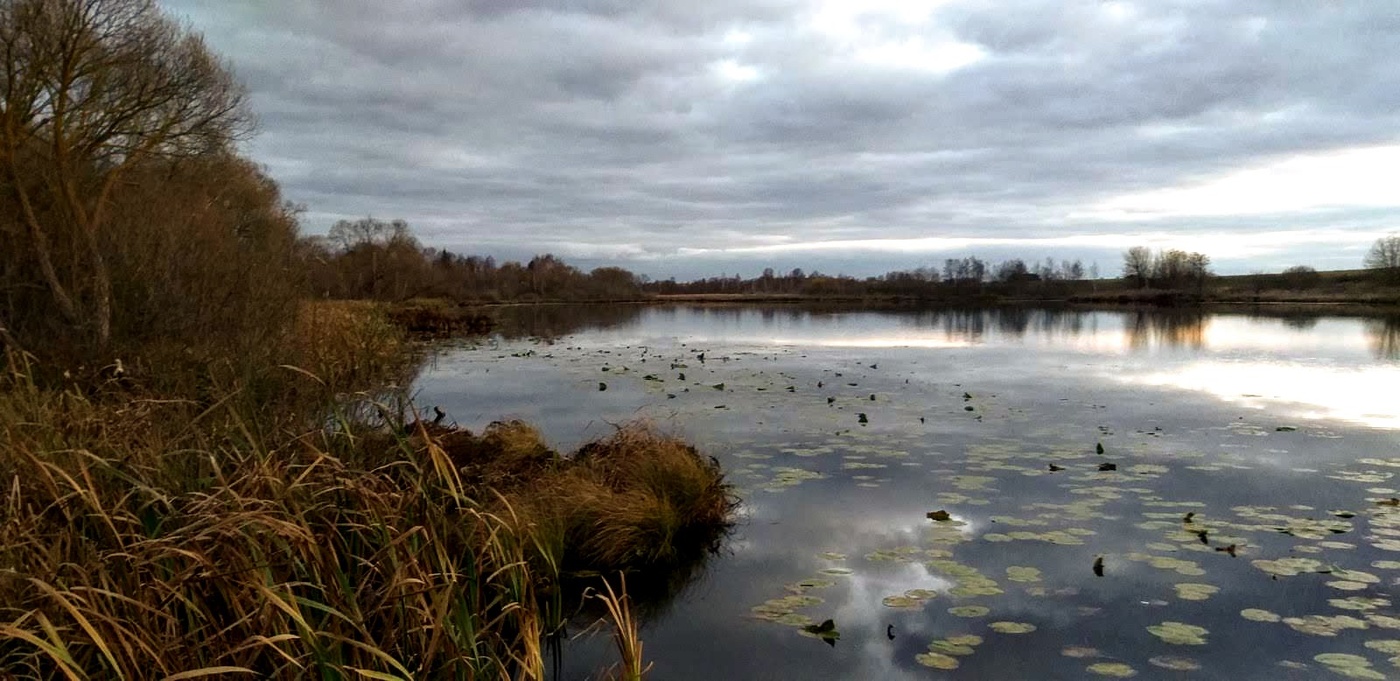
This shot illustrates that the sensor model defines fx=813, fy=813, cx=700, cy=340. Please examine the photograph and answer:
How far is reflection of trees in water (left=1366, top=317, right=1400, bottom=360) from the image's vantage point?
25.7 metres

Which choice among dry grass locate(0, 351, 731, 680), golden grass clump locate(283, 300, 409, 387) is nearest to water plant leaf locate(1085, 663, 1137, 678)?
dry grass locate(0, 351, 731, 680)

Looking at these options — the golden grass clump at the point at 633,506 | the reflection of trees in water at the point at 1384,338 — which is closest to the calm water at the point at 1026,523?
the golden grass clump at the point at 633,506

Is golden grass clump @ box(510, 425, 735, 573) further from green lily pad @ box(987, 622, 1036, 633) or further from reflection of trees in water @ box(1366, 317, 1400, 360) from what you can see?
reflection of trees in water @ box(1366, 317, 1400, 360)

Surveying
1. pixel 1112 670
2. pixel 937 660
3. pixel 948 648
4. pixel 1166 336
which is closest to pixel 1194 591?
pixel 1112 670

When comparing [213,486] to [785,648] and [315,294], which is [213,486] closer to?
[785,648]

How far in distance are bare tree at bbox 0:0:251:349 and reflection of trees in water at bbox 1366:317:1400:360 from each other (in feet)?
105

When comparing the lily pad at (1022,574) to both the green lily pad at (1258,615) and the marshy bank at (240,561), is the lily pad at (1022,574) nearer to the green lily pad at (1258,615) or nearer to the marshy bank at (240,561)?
the green lily pad at (1258,615)

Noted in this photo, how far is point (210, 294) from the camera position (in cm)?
1302

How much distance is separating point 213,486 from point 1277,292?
120 m

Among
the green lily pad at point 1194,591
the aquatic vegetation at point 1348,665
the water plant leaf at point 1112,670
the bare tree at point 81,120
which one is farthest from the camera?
the bare tree at point 81,120

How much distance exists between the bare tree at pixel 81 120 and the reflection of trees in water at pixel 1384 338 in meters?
31.9

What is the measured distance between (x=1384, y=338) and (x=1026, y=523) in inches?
1355

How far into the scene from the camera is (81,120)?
13688mm

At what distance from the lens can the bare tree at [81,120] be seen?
40.6 feet
